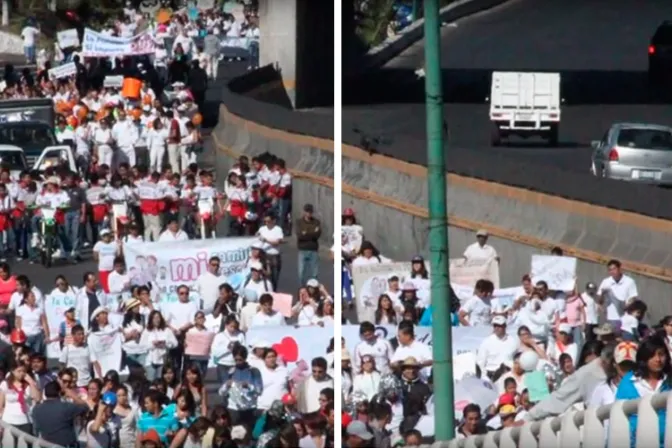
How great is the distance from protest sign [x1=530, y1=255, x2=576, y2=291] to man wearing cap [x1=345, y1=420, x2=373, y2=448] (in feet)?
10.1

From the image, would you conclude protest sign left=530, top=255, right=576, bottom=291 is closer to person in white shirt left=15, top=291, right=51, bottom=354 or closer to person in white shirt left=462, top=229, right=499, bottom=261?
person in white shirt left=462, top=229, right=499, bottom=261

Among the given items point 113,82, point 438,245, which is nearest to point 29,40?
point 113,82

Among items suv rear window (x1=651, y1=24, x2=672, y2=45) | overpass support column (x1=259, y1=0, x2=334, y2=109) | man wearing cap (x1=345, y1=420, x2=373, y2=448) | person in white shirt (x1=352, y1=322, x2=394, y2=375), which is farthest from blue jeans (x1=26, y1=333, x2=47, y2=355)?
suv rear window (x1=651, y1=24, x2=672, y2=45)

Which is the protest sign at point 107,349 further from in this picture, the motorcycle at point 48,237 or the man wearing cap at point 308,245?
the motorcycle at point 48,237

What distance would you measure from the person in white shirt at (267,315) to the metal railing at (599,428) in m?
4.80

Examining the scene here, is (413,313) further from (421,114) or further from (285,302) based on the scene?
(421,114)

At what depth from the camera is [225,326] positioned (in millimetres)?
16344

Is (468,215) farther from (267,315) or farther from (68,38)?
(267,315)

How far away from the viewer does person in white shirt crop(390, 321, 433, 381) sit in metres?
15.5

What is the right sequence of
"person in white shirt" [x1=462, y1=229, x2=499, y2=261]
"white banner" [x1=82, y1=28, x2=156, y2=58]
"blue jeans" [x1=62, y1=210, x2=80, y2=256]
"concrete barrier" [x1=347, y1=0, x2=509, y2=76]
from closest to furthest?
"person in white shirt" [x1=462, y1=229, x2=499, y2=261] → "blue jeans" [x1=62, y1=210, x2=80, y2=256] → "white banner" [x1=82, y1=28, x2=156, y2=58] → "concrete barrier" [x1=347, y1=0, x2=509, y2=76]

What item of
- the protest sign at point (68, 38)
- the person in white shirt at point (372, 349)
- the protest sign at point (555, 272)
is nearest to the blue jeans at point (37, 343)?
the person in white shirt at point (372, 349)

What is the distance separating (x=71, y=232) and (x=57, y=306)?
4433mm

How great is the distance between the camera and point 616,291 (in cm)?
1711

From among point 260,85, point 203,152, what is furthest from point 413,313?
point 260,85
